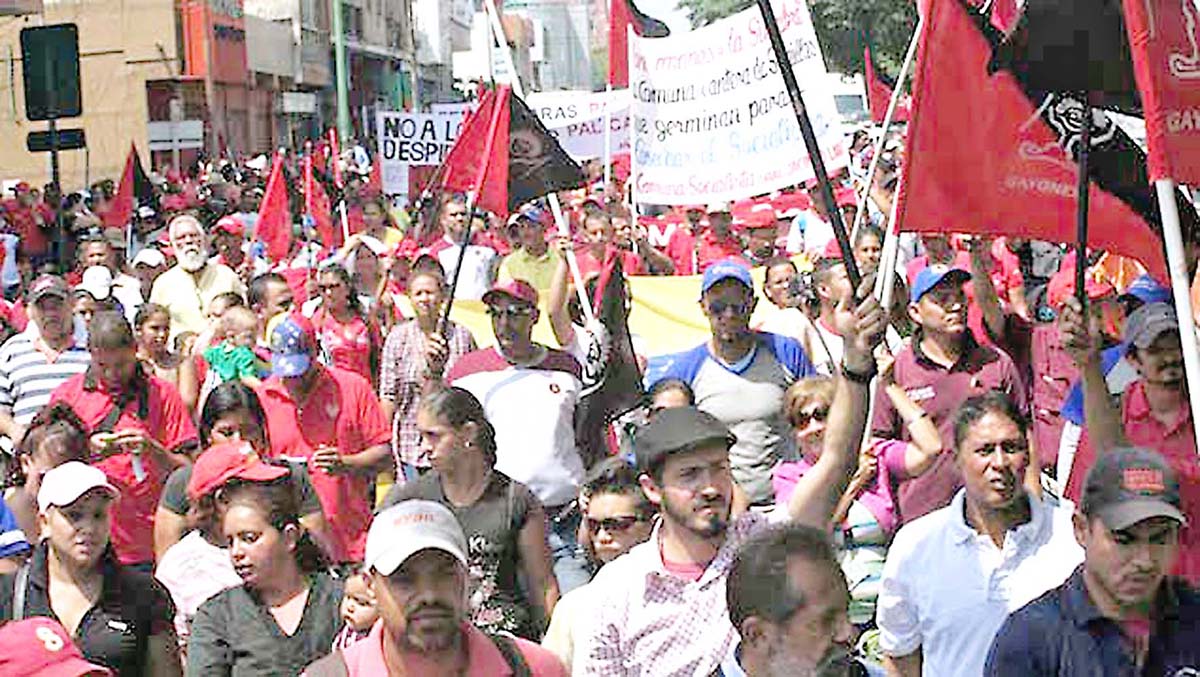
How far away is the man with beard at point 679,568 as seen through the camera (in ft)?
15.5

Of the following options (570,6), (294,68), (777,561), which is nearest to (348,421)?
(777,561)

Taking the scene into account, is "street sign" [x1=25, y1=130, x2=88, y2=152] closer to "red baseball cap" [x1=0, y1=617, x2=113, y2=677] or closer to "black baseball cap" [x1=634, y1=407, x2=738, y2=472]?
"black baseball cap" [x1=634, y1=407, x2=738, y2=472]

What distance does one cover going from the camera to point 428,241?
16375 millimetres

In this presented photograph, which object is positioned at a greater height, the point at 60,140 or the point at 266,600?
the point at 60,140

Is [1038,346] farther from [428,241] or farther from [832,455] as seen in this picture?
[428,241]

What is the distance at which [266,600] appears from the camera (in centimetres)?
549

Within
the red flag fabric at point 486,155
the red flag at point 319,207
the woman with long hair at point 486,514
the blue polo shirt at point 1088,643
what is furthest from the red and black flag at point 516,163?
the red flag at point 319,207

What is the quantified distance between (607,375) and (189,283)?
5066 millimetres

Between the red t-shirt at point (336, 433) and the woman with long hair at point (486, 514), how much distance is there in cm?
170

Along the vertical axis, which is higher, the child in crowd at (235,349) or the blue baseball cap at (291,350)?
the blue baseball cap at (291,350)

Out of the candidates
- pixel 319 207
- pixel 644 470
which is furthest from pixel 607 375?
pixel 319 207

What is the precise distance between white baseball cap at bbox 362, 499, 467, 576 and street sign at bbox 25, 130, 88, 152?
11.7 meters

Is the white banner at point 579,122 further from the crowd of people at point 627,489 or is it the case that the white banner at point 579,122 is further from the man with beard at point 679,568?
the man with beard at point 679,568

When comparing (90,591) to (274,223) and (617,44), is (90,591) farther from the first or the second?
(274,223)
